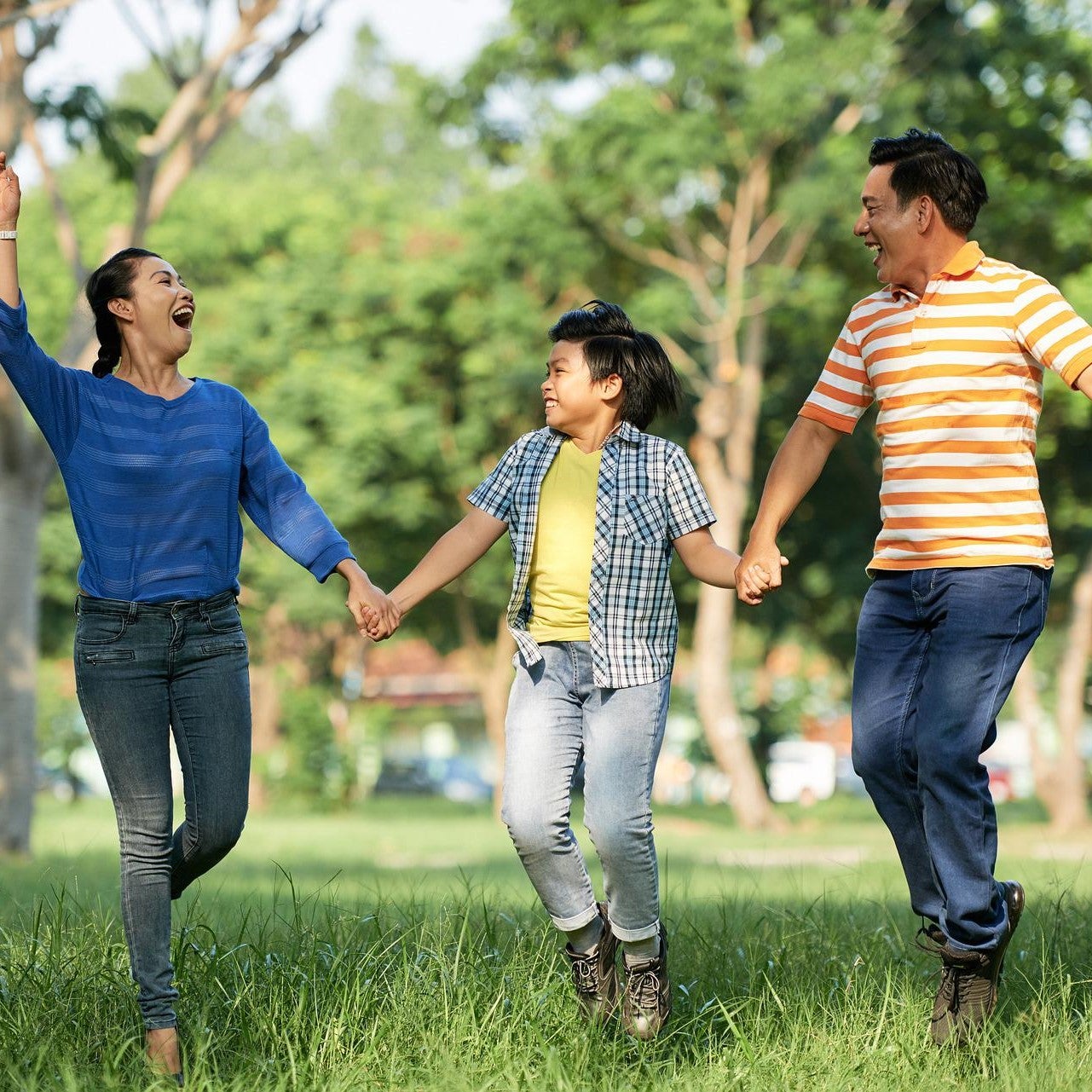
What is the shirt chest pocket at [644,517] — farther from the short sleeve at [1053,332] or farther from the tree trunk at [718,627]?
the tree trunk at [718,627]

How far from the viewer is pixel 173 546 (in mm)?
4465

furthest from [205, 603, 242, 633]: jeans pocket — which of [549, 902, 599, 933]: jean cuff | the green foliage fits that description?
the green foliage

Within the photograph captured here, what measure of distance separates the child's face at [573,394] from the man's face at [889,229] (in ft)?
2.92

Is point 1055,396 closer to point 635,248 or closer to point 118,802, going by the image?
point 635,248

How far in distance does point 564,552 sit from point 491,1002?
4.22 feet

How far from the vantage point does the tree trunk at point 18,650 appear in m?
13.2

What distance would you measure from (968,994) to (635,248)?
20068 mm

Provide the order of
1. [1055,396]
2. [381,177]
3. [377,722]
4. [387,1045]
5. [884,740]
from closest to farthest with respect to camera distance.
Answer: [387,1045] → [884,740] → [1055,396] → [377,722] → [381,177]

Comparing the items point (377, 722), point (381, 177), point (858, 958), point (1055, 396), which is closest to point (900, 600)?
point (858, 958)

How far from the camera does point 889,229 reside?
16.0 feet

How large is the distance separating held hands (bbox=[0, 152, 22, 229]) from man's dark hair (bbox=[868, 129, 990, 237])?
8.09 ft

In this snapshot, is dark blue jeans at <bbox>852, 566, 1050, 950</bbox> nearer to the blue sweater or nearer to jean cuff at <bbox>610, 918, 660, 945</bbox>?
jean cuff at <bbox>610, 918, 660, 945</bbox>

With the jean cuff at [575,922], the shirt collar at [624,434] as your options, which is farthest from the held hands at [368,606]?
the jean cuff at [575,922]

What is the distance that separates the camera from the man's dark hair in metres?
4.88
